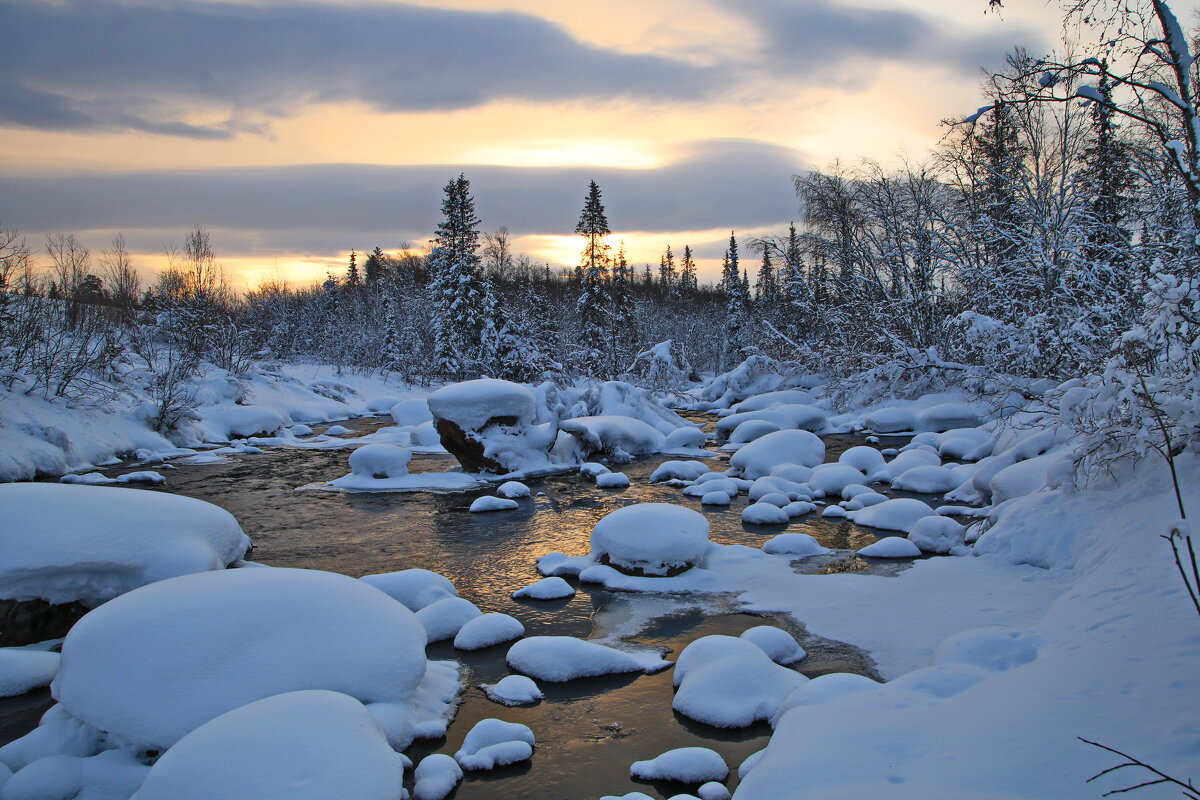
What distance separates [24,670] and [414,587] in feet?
10.8

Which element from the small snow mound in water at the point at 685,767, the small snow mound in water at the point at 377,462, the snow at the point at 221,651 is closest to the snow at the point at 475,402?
the small snow mound in water at the point at 377,462

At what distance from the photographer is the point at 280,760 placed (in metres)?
3.61

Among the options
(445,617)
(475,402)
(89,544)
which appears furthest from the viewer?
(475,402)

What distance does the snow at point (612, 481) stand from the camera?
14.5m

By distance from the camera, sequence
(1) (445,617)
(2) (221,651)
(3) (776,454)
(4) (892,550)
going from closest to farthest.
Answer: (2) (221,651) → (1) (445,617) → (4) (892,550) → (3) (776,454)

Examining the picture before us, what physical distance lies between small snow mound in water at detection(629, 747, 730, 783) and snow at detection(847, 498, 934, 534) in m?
6.74

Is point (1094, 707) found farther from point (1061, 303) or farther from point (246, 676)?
point (1061, 303)

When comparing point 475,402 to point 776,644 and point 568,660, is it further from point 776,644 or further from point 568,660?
point 776,644

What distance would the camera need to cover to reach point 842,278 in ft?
95.0

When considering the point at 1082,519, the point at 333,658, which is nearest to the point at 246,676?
the point at 333,658

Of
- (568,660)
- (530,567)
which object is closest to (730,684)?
(568,660)

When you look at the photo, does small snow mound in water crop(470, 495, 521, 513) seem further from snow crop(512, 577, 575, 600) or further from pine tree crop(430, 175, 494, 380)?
pine tree crop(430, 175, 494, 380)

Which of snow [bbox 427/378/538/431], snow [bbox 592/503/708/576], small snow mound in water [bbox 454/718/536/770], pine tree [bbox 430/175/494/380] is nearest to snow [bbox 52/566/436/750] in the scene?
small snow mound in water [bbox 454/718/536/770]

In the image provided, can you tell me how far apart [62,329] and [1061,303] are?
22548 millimetres
